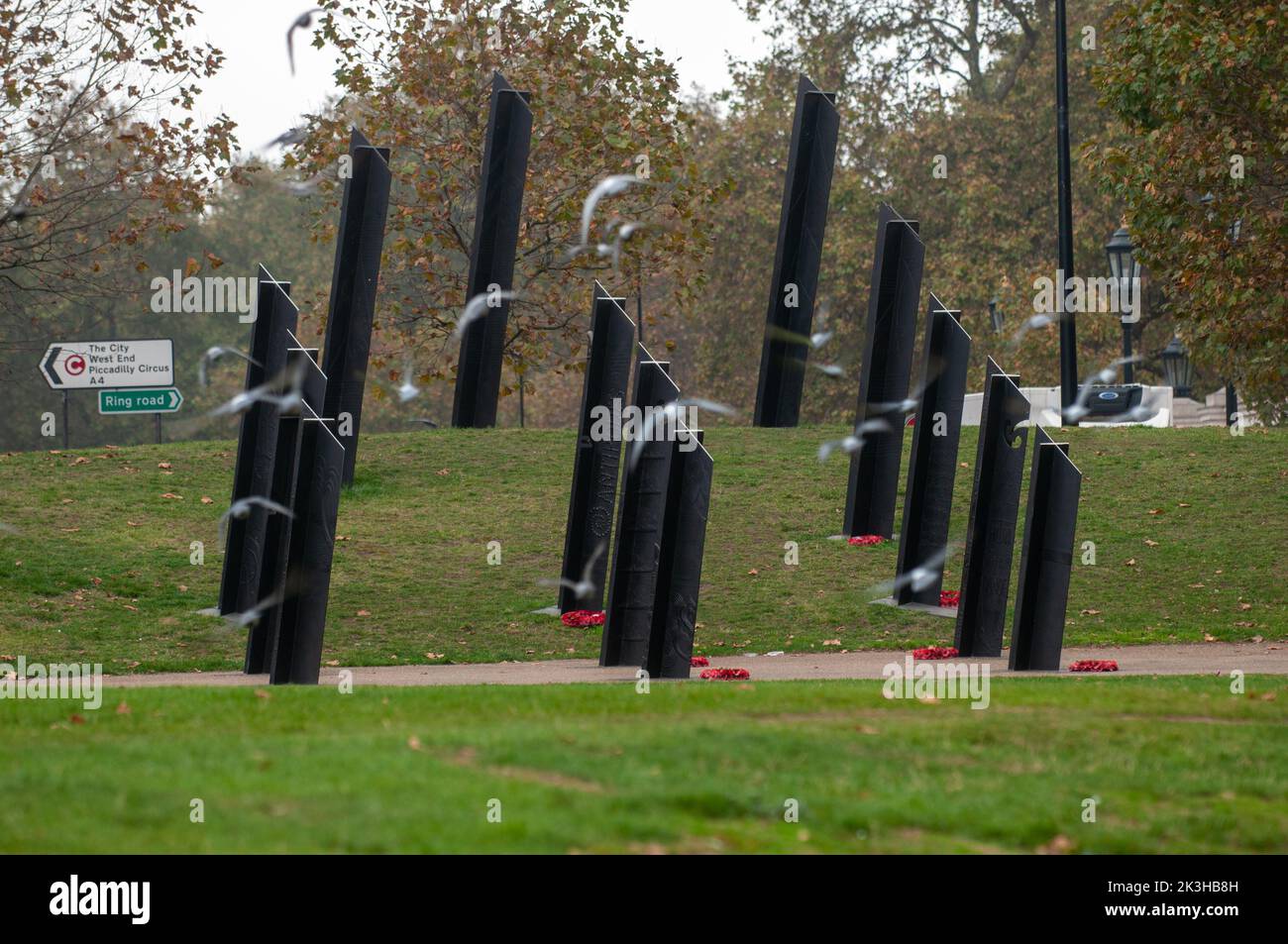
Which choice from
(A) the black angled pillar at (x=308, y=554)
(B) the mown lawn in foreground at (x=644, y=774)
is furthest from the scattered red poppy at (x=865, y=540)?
(B) the mown lawn in foreground at (x=644, y=774)

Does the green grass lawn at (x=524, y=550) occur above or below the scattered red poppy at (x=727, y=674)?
above

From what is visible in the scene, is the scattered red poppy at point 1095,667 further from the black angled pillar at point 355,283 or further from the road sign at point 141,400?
the road sign at point 141,400

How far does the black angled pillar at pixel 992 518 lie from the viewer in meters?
16.5

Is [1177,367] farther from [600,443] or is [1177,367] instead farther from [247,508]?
[247,508]

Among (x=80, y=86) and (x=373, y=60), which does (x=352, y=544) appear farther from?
(x=373, y=60)

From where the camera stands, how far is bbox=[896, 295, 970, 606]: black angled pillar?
20562 mm

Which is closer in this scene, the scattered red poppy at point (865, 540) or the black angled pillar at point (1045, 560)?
the black angled pillar at point (1045, 560)

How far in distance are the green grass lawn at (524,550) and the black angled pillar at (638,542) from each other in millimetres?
2857

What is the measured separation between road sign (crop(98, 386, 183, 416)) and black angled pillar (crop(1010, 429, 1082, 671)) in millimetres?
19115

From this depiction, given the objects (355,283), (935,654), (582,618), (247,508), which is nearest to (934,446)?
(935,654)

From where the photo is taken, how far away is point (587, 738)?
9.13m

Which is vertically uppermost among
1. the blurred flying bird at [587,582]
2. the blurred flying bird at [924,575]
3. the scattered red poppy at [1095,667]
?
the blurred flying bird at [924,575]

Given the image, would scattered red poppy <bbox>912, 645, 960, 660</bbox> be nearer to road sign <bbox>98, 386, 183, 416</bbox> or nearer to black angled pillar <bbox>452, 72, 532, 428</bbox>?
black angled pillar <bbox>452, 72, 532, 428</bbox>

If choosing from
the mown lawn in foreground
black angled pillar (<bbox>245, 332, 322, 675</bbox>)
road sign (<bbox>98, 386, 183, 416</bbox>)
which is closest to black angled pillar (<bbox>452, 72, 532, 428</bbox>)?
road sign (<bbox>98, 386, 183, 416</bbox>)
